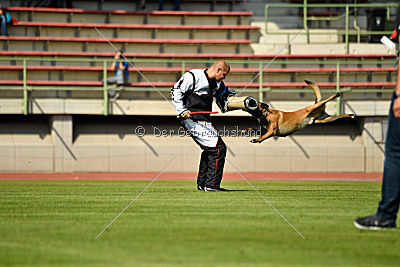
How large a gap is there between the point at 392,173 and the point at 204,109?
4533mm

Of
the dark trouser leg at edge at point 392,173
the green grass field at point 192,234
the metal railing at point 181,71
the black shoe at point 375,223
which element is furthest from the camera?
the metal railing at point 181,71

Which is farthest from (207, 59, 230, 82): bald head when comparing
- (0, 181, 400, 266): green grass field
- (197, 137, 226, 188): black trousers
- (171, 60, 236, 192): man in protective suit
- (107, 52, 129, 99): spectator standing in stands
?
(107, 52, 129, 99): spectator standing in stands

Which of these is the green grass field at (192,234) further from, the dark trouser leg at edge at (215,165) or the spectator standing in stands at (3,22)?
the spectator standing in stands at (3,22)

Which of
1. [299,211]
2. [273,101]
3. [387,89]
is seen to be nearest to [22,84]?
[273,101]

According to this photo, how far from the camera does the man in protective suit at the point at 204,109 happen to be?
9.48 meters

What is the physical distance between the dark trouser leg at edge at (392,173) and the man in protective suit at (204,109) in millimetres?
4159

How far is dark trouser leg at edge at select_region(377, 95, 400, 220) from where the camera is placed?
5.43 meters

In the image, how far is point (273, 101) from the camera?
19.3 m

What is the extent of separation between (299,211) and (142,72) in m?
13.5

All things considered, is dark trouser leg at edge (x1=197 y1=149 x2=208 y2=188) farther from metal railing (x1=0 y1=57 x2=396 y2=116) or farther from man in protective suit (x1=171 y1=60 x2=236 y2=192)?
metal railing (x1=0 y1=57 x2=396 y2=116)

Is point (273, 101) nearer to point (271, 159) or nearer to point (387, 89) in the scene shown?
point (271, 159)

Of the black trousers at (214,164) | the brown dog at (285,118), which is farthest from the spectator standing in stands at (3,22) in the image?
the brown dog at (285,118)

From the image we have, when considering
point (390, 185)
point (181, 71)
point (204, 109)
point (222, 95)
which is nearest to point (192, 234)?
point (390, 185)

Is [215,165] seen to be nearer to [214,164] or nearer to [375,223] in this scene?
[214,164]
